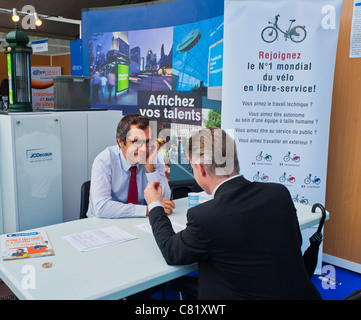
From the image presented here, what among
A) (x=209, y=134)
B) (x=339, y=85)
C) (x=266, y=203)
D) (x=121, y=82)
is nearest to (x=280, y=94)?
(x=339, y=85)

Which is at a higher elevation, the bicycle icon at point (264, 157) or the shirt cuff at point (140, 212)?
the bicycle icon at point (264, 157)

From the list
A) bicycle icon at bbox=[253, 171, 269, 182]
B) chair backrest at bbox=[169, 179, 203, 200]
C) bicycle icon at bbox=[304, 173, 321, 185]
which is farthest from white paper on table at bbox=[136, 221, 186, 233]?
bicycle icon at bbox=[304, 173, 321, 185]

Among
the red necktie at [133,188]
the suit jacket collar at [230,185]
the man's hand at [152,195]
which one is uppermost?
the suit jacket collar at [230,185]

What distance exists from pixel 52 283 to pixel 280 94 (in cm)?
227

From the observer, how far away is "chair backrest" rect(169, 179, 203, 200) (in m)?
2.69

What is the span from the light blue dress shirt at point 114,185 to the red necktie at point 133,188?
2 centimetres

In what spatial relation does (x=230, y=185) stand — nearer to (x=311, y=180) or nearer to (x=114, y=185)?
(x=114, y=185)

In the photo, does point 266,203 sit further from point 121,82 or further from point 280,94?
point 121,82

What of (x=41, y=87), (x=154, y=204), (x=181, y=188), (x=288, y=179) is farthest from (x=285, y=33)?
(x=41, y=87)

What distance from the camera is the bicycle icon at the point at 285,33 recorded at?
2.79 meters

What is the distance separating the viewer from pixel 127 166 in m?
2.23

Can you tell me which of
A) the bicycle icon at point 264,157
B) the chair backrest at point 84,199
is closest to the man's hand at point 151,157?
the chair backrest at point 84,199

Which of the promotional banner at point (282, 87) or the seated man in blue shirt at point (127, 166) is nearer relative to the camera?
the seated man in blue shirt at point (127, 166)

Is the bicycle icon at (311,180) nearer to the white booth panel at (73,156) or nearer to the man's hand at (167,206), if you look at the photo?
the man's hand at (167,206)
